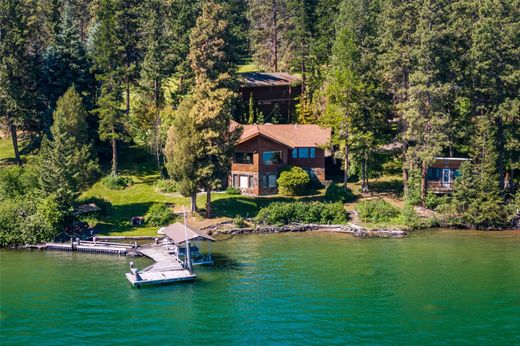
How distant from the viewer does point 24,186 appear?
65.9 m

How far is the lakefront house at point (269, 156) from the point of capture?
75.2 metres

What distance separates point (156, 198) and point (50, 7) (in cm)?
3112

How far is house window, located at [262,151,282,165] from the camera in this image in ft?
248

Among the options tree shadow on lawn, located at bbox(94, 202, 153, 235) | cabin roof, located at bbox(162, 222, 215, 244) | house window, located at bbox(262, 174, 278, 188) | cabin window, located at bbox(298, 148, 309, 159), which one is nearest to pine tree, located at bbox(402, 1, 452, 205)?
cabin window, located at bbox(298, 148, 309, 159)

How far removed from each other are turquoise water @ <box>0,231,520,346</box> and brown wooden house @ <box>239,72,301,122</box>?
34.7 metres

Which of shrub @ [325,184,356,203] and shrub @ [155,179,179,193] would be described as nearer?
shrub @ [325,184,356,203]

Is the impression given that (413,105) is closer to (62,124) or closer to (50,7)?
(62,124)

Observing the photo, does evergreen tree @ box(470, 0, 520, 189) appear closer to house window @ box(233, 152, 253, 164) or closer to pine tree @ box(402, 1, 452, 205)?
pine tree @ box(402, 1, 452, 205)

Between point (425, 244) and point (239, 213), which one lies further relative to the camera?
point (239, 213)

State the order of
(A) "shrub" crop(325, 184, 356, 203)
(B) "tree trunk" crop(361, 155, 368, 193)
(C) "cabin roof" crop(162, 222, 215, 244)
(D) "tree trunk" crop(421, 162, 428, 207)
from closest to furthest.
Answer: (C) "cabin roof" crop(162, 222, 215, 244), (D) "tree trunk" crop(421, 162, 428, 207), (A) "shrub" crop(325, 184, 356, 203), (B) "tree trunk" crop(361, 155, 368, 193)

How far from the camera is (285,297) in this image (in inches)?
1876

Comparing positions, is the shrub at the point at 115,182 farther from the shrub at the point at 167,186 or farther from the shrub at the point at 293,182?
the shrub at the point at 293,182

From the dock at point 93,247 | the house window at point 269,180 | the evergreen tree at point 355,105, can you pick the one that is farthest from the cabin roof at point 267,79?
the dock at point 93,247

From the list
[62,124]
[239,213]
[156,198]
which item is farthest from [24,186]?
[239,213]
